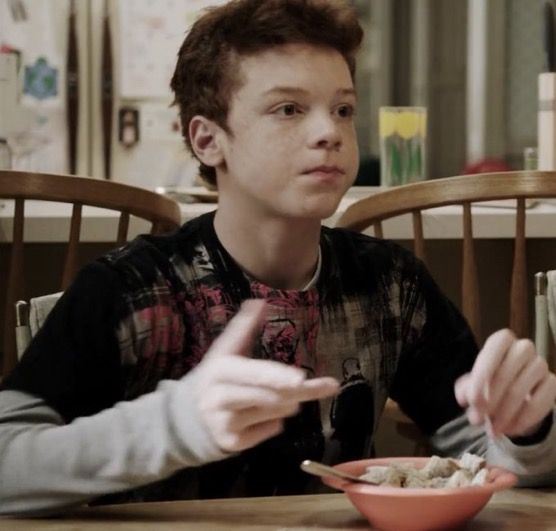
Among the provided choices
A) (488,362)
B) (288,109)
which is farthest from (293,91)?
(488,362)

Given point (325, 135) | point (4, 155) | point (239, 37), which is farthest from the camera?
point (4, 155)

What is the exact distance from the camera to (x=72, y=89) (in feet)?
10.1

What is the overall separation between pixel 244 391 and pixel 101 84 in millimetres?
2412

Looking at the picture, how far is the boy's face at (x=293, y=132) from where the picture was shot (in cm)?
117

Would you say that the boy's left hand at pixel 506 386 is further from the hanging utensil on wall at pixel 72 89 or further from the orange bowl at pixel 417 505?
the hanging utensil on wall at pixel 72 89

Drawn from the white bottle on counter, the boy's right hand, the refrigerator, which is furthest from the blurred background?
the boy's right hand

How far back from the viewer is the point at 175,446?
2.95 feet

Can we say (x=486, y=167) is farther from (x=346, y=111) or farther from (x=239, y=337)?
(x=239, y=337)

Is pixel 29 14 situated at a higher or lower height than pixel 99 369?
higher

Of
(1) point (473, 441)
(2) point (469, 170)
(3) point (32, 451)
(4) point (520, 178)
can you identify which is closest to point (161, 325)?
(3) point (32, 451)

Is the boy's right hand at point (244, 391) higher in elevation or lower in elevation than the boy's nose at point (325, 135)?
lower

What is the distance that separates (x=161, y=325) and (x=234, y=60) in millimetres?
311

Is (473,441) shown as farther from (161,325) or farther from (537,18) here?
(537,18)

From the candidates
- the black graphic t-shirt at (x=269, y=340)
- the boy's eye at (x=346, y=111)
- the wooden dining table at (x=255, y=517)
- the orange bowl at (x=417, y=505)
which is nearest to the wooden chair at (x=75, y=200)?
the black graphic t-shirt at (x=269, y=340)
